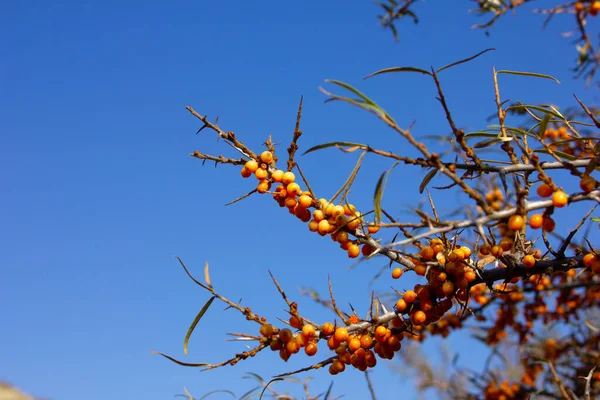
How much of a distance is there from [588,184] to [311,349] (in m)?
0.79

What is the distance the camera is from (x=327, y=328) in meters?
1.42

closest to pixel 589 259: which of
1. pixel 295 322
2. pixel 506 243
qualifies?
pixel 506 243

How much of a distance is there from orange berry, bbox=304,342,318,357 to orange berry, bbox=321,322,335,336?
0.04 meters

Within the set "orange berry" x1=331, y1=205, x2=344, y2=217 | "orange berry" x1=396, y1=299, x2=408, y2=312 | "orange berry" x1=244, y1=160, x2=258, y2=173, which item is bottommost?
"orange berry" x1=396, y1=299, x2=408, y2=312

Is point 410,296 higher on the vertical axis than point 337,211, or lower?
lower

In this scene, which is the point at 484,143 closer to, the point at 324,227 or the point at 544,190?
the point at 544,190

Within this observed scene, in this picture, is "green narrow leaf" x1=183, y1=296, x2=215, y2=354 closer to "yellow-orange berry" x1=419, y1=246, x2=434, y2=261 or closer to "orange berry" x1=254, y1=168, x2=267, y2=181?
"orange berry" x1=254, y1=168, x2=267, y2=181

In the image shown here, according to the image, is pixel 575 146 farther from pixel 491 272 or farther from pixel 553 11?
pixel 491 272

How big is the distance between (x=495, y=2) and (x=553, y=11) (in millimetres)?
337

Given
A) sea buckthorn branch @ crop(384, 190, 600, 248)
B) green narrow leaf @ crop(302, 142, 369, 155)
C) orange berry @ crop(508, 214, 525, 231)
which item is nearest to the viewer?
sea buckthorn branch @ crop(384, 190, 600, 248)

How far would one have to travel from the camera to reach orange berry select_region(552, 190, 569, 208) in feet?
3.53

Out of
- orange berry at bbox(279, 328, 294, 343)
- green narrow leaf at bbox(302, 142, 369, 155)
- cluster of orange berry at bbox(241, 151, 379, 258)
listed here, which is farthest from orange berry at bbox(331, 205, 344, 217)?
orange berry at bbox(279, 328, 294, 343)

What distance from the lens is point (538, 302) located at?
371 centimetres

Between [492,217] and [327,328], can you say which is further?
[327,328]
